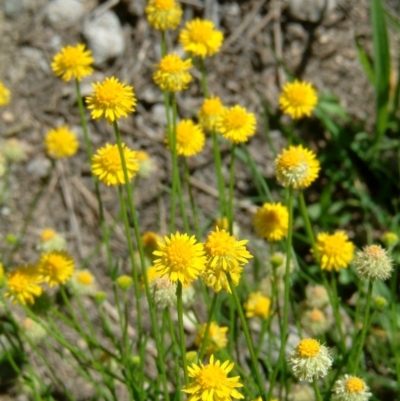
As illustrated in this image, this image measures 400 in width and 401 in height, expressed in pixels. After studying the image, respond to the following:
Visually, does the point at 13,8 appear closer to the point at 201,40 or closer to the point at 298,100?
the point at 201,40

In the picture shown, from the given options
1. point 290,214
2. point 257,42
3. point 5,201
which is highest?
point 257,42

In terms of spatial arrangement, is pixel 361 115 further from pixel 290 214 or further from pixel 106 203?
pixel 290 214

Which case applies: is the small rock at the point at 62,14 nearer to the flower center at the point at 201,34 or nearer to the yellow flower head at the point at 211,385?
the flower center at the point at 201,34

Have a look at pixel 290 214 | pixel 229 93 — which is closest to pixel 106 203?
pixel 229 93

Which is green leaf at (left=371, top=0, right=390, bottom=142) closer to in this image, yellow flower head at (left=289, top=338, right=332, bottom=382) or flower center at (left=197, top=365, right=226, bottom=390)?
yellow flower head at (left=289, top=338, right=332, bottom=382)

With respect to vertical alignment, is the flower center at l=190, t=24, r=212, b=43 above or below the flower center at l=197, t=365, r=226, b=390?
above

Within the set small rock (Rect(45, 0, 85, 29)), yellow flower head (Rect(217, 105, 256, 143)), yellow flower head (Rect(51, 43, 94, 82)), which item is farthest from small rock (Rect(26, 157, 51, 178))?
yellow flower head (Rect(217, 105, 256, 143))

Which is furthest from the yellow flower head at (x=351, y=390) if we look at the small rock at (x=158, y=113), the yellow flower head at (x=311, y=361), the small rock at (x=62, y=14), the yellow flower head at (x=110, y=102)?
the small rock at (x=62, y=14)
